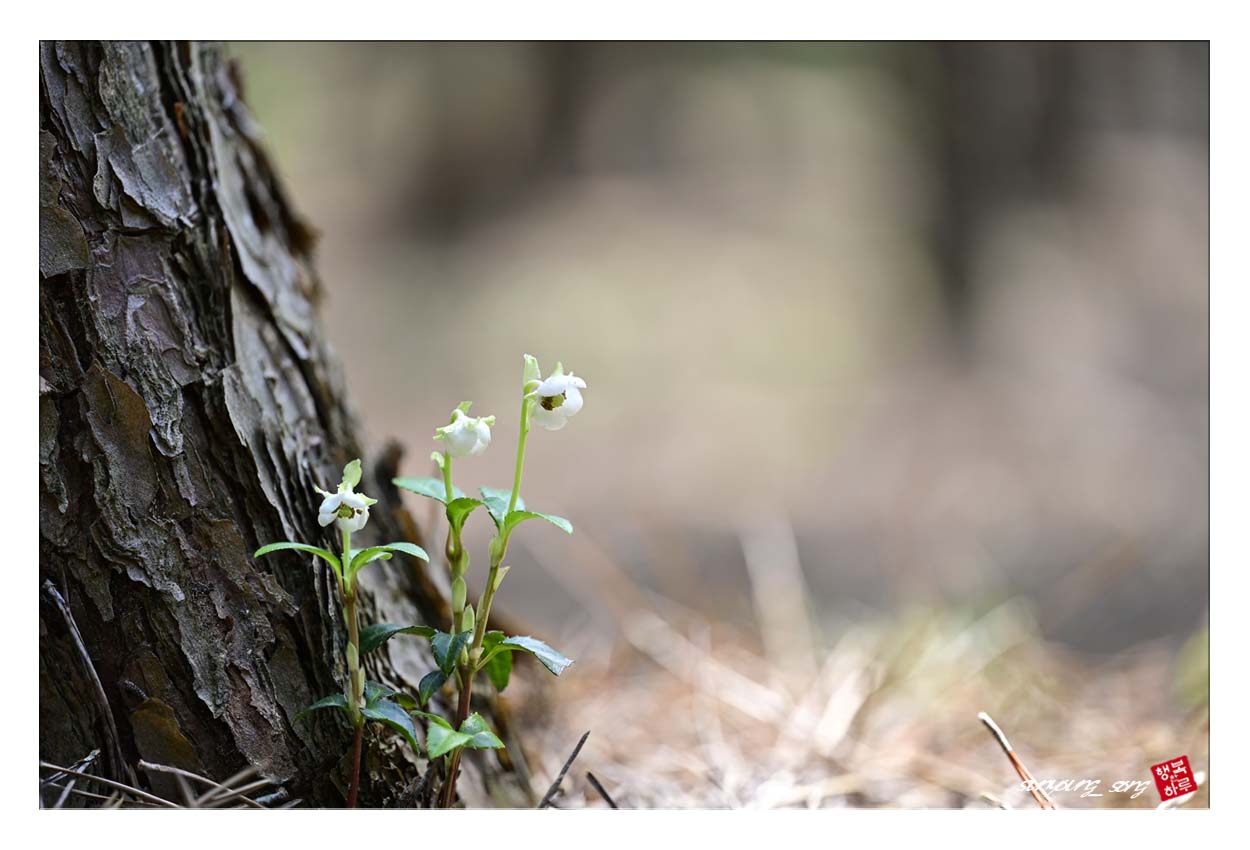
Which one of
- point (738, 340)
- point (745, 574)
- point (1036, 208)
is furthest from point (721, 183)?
point (745, 574)

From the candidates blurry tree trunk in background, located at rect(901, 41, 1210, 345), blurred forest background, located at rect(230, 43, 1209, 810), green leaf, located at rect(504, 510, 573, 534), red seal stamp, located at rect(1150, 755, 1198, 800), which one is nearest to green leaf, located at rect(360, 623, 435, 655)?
green leaf, located at rect(504, 510, 573, 534)

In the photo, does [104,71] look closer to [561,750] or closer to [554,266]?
[561,750]

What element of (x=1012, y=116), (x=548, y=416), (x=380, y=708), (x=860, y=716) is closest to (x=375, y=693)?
(x=380, y=708)

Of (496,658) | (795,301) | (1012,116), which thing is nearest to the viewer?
(496,658)

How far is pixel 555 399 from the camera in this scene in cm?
59

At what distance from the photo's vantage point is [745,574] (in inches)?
79.1

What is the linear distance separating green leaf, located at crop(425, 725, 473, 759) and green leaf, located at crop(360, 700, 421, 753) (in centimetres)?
5

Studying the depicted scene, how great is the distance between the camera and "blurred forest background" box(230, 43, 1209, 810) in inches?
80.0

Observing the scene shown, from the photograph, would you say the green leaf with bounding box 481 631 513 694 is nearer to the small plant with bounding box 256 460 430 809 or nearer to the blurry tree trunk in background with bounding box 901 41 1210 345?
the small plant with bounding box 256 460 430 809

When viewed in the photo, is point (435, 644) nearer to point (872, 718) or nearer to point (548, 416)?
point (548, 416)

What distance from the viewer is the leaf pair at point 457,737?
0.53 m

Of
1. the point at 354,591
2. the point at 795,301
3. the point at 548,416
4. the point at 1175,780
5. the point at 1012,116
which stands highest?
the point at 1012,116

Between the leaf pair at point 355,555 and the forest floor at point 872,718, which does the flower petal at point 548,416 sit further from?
the forest floor at point 872,718

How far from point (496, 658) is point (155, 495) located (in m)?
0.27
